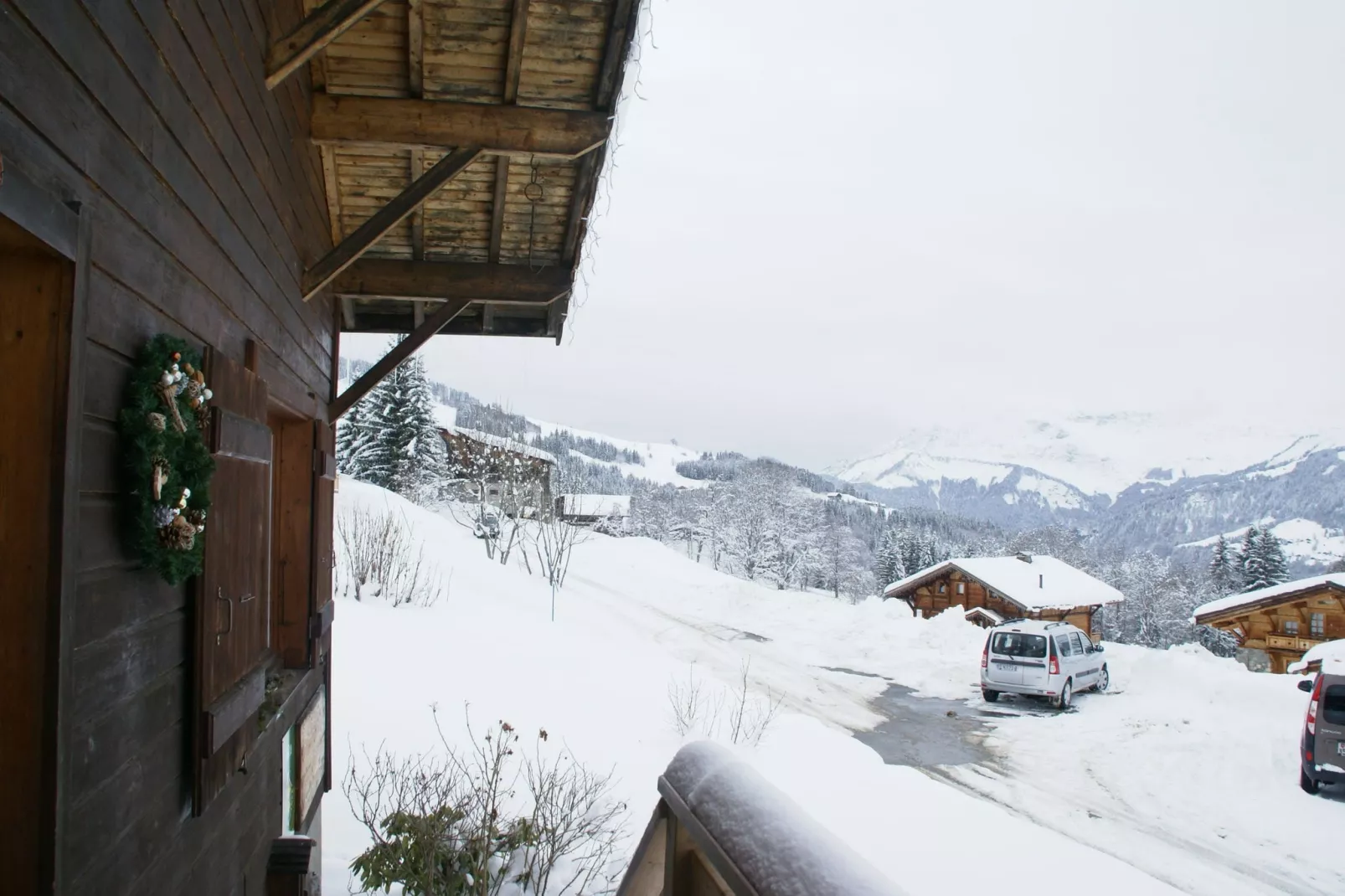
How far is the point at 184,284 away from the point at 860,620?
76.3 ft

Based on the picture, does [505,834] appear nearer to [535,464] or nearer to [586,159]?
[586,159]

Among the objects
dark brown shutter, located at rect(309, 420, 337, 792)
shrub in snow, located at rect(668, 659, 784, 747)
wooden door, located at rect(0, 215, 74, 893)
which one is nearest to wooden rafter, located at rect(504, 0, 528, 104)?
dark brown shutter, located at rect(309, 420, 337, 792)

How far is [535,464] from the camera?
2658 centimetres

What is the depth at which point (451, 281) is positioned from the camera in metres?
6.02

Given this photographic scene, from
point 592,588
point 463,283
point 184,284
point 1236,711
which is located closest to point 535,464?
point 592,588

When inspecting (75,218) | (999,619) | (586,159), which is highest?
(586,159)

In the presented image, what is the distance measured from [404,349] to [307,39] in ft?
9.99

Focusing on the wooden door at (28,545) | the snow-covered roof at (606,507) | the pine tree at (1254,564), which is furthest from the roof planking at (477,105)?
the snow-covered roof at (606,507)

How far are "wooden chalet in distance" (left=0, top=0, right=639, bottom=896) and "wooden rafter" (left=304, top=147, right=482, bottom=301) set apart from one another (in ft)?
0.06

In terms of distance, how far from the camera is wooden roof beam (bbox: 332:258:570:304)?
19.5ft

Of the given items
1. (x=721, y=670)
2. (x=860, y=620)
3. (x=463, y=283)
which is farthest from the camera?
(x=860, y=620)

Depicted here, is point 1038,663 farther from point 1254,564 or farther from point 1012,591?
point 1254,564

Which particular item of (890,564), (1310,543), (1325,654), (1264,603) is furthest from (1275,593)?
(1310,543)

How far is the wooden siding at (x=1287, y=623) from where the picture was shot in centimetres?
1984
